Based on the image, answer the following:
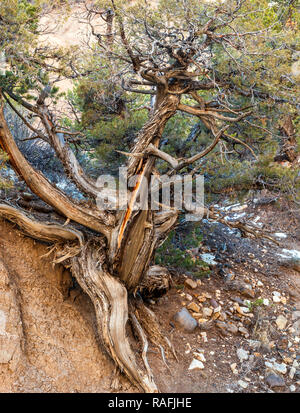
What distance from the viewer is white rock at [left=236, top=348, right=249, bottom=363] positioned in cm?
469

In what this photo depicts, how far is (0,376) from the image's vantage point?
356 cm

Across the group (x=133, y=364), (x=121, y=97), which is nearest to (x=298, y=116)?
(x=121, y=97)

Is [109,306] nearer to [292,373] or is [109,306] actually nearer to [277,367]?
[277,367]

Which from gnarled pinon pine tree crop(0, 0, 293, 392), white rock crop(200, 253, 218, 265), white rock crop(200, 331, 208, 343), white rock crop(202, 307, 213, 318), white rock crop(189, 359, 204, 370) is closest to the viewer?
gnarled pinon pine tree crop(0, 0, 293, 392)

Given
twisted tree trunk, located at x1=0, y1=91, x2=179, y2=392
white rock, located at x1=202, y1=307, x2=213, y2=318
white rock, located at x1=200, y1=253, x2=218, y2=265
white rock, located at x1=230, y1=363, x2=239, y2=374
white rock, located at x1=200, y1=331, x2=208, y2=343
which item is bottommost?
white rock, located at x1=230, y1=363, x2=239, y2=374

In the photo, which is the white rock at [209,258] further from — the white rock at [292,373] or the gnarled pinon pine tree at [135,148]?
the white rock at [292,373]

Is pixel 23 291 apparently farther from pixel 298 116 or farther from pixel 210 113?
pixel 298 116

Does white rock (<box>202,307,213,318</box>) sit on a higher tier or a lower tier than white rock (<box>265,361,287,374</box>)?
higher

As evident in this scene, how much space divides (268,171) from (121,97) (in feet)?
8.79

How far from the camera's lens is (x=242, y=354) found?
15.5 feet

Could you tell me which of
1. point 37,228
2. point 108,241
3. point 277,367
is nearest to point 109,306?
point 108,241

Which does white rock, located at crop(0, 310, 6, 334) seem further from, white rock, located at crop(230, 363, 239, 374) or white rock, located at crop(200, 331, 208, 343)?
white rock, located at crop(230, 363, 239, 374)

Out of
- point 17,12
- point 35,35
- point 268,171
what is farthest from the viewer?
point 268,171

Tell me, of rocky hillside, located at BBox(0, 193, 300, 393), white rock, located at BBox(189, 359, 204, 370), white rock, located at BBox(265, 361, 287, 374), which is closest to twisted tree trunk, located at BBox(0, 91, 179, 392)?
rocky hillside, located at BBox(0, 193, 300, 393)
